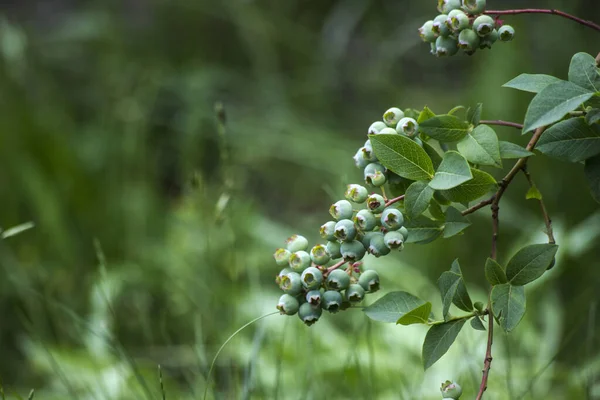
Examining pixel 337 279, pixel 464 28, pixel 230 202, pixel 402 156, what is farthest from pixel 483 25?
pixel 230 202

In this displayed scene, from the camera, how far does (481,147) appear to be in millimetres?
527

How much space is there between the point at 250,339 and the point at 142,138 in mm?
844

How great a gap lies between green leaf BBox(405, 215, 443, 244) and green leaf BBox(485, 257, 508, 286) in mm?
55

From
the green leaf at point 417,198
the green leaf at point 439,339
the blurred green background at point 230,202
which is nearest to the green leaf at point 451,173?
the green leaf at point 417,198

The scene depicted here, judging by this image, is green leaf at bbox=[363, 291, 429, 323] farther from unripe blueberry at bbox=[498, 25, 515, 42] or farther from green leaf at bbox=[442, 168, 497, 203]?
unripe blueberry at bbox=[498, 25, 515, 42]

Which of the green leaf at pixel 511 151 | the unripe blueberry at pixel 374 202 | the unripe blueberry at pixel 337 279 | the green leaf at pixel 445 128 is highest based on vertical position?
the green leaf at pixel 445 128

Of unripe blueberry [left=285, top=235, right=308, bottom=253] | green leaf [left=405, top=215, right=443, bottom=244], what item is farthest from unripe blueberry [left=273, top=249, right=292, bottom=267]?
green leaf [left=405, top=215, right=443, bottom=244]

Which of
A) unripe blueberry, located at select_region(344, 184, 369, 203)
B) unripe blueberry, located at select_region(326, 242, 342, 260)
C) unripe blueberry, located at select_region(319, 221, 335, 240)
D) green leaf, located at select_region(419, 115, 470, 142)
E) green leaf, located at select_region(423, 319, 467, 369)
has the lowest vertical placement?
green leaf, located at select_region(423, 319, 467, 369)

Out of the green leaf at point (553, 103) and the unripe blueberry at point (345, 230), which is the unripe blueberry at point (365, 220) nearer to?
the unripe blueberry at point (345, 230)

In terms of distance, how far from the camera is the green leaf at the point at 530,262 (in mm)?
522

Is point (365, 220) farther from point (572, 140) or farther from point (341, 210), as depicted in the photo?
point (572, 140)

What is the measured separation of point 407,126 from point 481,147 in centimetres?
6

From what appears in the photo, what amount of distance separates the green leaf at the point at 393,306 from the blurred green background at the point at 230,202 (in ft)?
1.16

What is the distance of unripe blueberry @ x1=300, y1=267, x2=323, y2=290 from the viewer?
497mm
